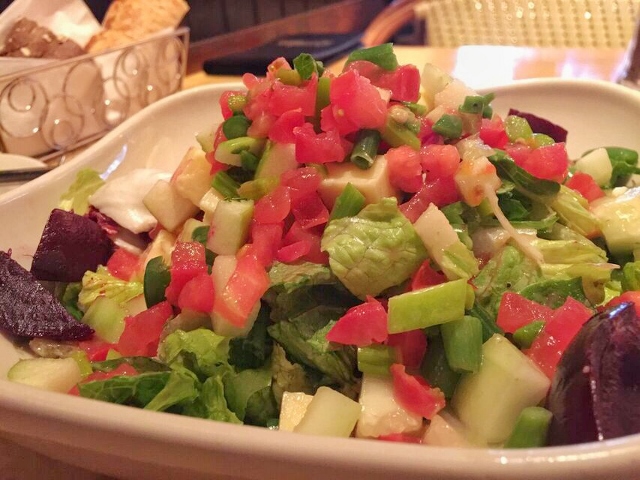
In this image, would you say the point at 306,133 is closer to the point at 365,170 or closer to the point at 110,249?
the point at 365,170

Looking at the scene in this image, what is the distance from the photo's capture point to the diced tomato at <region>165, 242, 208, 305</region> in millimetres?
1247

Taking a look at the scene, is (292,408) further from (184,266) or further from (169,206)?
(169,206)

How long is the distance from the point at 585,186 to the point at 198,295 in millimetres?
1018

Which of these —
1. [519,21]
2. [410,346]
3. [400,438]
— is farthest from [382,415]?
[519,21]

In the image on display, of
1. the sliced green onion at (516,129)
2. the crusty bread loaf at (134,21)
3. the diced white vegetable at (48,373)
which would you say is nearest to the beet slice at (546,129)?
the sliced green onion at (516,129)

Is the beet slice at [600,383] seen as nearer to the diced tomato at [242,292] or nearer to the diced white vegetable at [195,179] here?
the diced tomato at [242,292]

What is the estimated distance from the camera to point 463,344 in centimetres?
101

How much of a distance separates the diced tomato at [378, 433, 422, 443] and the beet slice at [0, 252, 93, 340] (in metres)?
0.72

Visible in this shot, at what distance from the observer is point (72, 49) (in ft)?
8.04

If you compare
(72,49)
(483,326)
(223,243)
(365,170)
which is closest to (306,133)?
(365,170)

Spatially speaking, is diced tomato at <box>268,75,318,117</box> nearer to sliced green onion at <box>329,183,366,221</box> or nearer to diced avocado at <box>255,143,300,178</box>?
diced avocado at <box>255,143,300,178</box>

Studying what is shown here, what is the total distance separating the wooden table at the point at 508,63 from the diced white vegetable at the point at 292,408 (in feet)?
7.52

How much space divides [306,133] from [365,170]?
0.14 metres

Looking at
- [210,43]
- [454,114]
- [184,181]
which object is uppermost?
[454,114]
